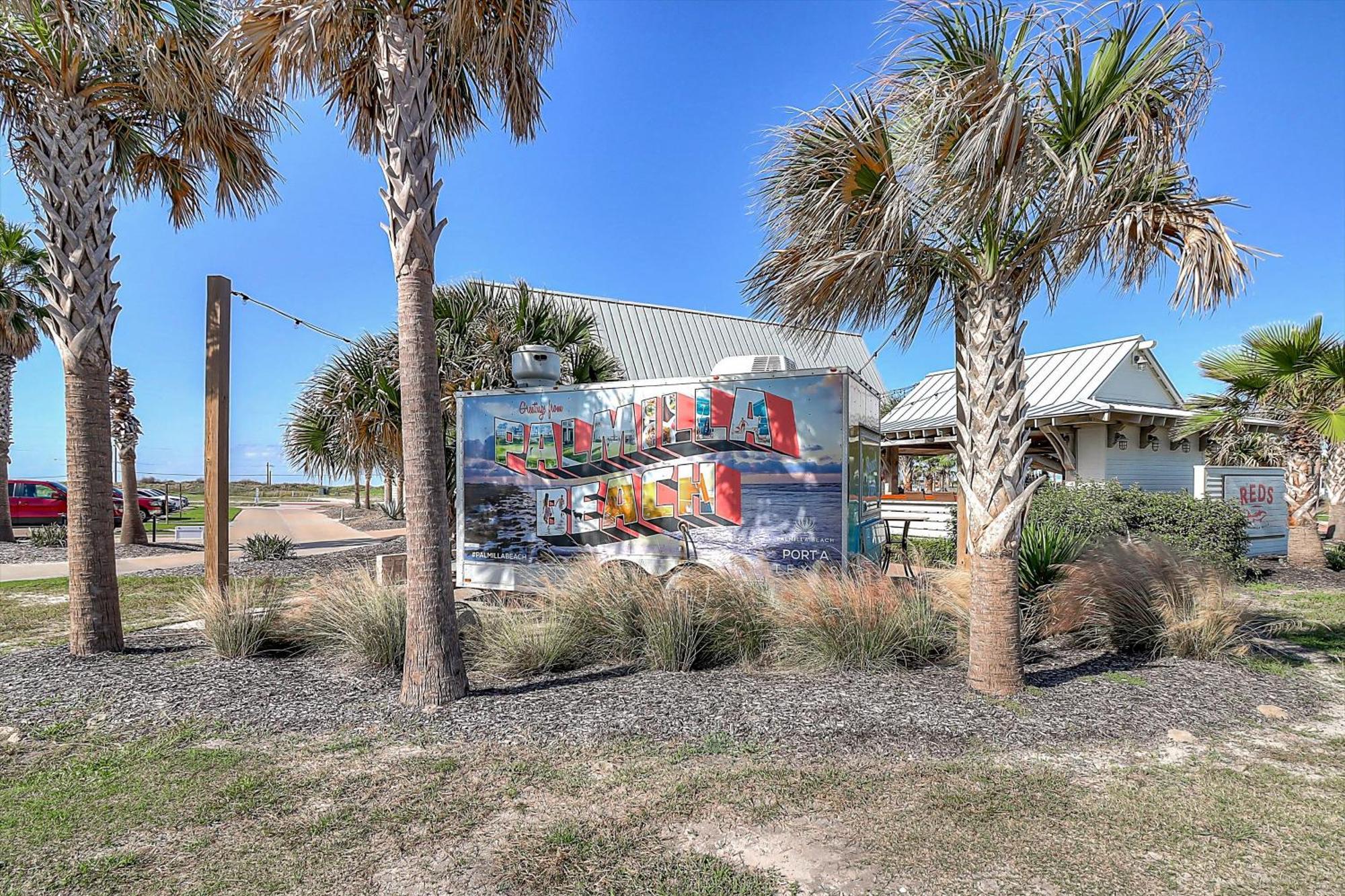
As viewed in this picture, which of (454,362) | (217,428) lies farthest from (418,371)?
(454,362)

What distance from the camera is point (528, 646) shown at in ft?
19.4

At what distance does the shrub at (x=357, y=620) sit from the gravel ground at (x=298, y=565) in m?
4.87

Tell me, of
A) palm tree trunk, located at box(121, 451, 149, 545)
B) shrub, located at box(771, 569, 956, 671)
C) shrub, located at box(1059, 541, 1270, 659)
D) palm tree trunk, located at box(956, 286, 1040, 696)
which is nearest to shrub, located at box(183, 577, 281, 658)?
shrub, located at box(771, 569, 956, 671)

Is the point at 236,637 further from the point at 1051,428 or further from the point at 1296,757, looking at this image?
the point at 1051,428

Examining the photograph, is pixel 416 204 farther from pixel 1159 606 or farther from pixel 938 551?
pixel 938 551

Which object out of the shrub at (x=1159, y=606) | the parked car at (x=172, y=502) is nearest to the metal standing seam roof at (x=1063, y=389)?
the shrub at (x=1159, y=606)

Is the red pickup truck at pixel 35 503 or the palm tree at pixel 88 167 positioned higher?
the palm tree at pixel 88 167

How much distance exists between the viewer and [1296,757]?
14.1 ft

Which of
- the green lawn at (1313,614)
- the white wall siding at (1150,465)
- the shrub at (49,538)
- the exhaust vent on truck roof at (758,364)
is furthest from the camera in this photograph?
the shrub at (49,538)

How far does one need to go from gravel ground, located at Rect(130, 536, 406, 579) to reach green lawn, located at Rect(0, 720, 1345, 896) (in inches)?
307

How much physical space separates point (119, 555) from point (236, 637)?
39.0ft

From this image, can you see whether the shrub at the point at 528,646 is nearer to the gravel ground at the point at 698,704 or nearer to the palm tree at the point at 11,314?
the gravel ground at the point at 698,704

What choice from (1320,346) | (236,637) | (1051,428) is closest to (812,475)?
(236,637)

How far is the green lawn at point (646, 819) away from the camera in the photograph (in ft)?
9.78
